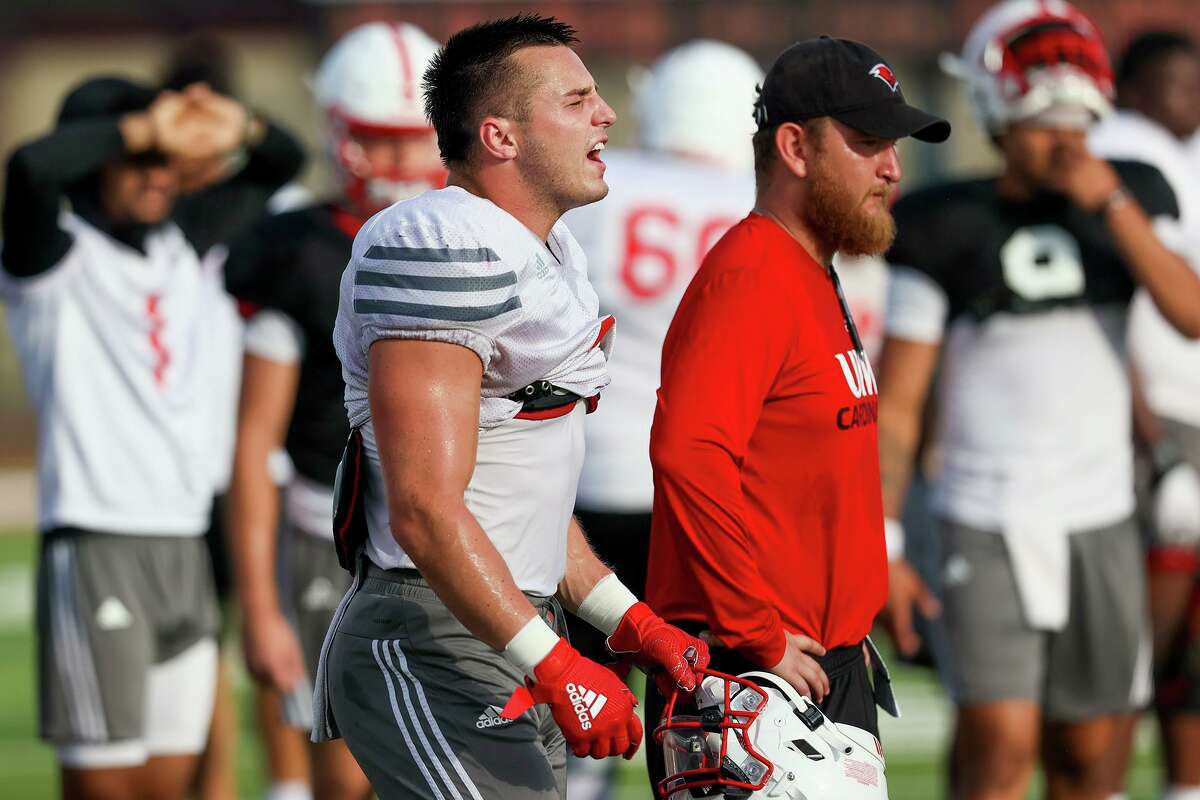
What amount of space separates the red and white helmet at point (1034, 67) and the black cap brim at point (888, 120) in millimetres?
1661

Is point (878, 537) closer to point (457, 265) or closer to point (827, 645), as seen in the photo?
point (827, 645)

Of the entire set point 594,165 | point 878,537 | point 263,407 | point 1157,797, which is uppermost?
point 594,165

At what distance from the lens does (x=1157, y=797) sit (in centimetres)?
714

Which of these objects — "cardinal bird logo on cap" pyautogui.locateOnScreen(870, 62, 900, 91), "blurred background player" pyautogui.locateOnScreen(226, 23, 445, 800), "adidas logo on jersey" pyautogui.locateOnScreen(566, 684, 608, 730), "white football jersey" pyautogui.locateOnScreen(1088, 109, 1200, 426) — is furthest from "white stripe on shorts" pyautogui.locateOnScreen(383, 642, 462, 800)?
"white football jersey" pyautogui.locateOnScreen(1088, 109, 1200, 426)

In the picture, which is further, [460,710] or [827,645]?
[827,645]

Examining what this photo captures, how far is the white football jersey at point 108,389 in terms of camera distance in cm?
535

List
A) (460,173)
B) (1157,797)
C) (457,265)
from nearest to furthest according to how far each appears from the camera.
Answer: (457,265)
(460,173)
(1157,797)

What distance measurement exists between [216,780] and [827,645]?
3.06 m

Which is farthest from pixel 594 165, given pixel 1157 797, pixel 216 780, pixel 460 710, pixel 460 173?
pixel 1157 797

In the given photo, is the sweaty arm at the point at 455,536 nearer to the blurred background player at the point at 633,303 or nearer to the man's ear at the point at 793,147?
the man's ear at the point at 793,147

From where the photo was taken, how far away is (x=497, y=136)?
131 inches

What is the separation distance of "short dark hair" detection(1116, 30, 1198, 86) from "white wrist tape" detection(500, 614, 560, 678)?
4814 mm

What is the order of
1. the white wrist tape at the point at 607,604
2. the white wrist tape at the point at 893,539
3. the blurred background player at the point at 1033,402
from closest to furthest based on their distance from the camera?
the white wrist tape at the point at 607,604, the white wrist tape at the point at 893,539, the blurred background player at the point at 1033,402

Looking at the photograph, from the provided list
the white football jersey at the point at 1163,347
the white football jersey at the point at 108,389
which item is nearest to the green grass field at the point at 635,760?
the white football jersey at the point at 1163,347
